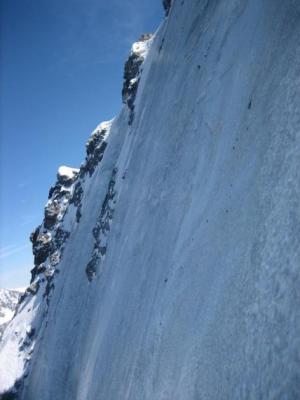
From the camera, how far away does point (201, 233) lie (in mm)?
9242

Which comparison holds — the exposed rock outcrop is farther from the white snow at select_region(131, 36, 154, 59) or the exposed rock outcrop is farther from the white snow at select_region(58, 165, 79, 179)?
the white snow at select_region(58, 165, 79, 179)

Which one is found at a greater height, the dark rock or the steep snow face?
the dark rock

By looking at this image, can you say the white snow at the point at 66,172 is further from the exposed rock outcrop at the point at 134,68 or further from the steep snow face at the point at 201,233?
the steep snow face at the point at 201,233

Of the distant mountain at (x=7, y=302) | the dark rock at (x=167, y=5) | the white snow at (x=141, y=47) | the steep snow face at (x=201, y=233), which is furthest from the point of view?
the distant mountain at (x=7, y=302)

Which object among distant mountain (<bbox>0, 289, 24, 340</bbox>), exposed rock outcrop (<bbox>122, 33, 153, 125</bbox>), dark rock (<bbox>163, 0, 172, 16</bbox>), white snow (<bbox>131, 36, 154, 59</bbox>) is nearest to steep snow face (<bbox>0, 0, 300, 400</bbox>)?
exposed rock outcrop (<bbox>122, 33, 153, 125</bbox>)

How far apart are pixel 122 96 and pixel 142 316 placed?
22.2 m

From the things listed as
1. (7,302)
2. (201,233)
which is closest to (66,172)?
(201,233)

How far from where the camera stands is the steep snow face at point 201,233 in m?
5.18

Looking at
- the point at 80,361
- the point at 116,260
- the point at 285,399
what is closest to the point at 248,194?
the point at 285,399

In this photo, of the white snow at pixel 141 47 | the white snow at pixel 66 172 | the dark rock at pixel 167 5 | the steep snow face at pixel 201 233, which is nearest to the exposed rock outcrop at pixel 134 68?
the white snow at pixel 141 47

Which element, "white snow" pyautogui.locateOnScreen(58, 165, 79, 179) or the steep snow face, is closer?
the steep snow face

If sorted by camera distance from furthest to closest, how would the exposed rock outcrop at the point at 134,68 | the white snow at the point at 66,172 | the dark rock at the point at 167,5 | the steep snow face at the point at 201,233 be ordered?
the white snow at the point at 66,172 < the exposed rock outcrop at the point at 134,68 < the dark rock at the point at 167,5 < the steep snow face at the point at 201,233

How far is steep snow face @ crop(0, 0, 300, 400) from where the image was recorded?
5180mm

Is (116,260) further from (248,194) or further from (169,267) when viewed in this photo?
(248,194)
